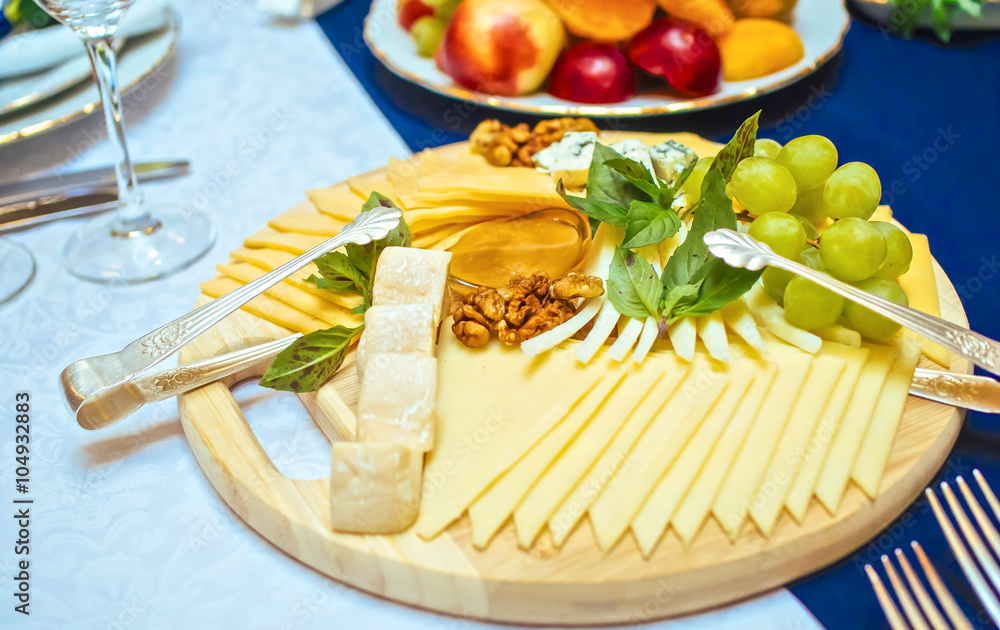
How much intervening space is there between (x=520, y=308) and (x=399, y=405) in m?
0.29

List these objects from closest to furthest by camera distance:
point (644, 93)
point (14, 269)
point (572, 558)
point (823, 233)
Result: point (572, 558)
point (823, 233)
point (14, 269)
point (644, 93)

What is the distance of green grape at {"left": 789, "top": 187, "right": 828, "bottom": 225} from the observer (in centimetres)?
131

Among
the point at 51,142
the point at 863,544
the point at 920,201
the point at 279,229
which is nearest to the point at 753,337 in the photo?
the point at 863,544

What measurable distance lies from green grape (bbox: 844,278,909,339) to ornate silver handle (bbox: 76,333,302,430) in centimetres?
85

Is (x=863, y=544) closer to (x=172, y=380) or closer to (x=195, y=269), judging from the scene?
(x=172, y=380)

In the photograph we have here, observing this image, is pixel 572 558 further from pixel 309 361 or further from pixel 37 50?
pixel 37 50

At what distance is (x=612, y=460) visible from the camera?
3.20 ft

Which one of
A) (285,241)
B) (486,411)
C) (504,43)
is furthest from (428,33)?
(486,411)

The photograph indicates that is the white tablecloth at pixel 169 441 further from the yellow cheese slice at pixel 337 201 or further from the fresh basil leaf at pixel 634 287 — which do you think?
the fresh basil leaf at pixel 634 287

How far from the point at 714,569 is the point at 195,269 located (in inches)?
45.3

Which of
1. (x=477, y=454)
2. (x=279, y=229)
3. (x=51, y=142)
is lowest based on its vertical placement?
(x=51, y=142)

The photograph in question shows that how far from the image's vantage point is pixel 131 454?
1.14 meters

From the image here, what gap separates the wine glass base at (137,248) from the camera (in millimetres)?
1516

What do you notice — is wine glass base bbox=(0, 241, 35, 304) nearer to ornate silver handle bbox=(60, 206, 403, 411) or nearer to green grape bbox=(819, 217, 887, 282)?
ornate silver handle bbox=(60, 206, 403, 411)
